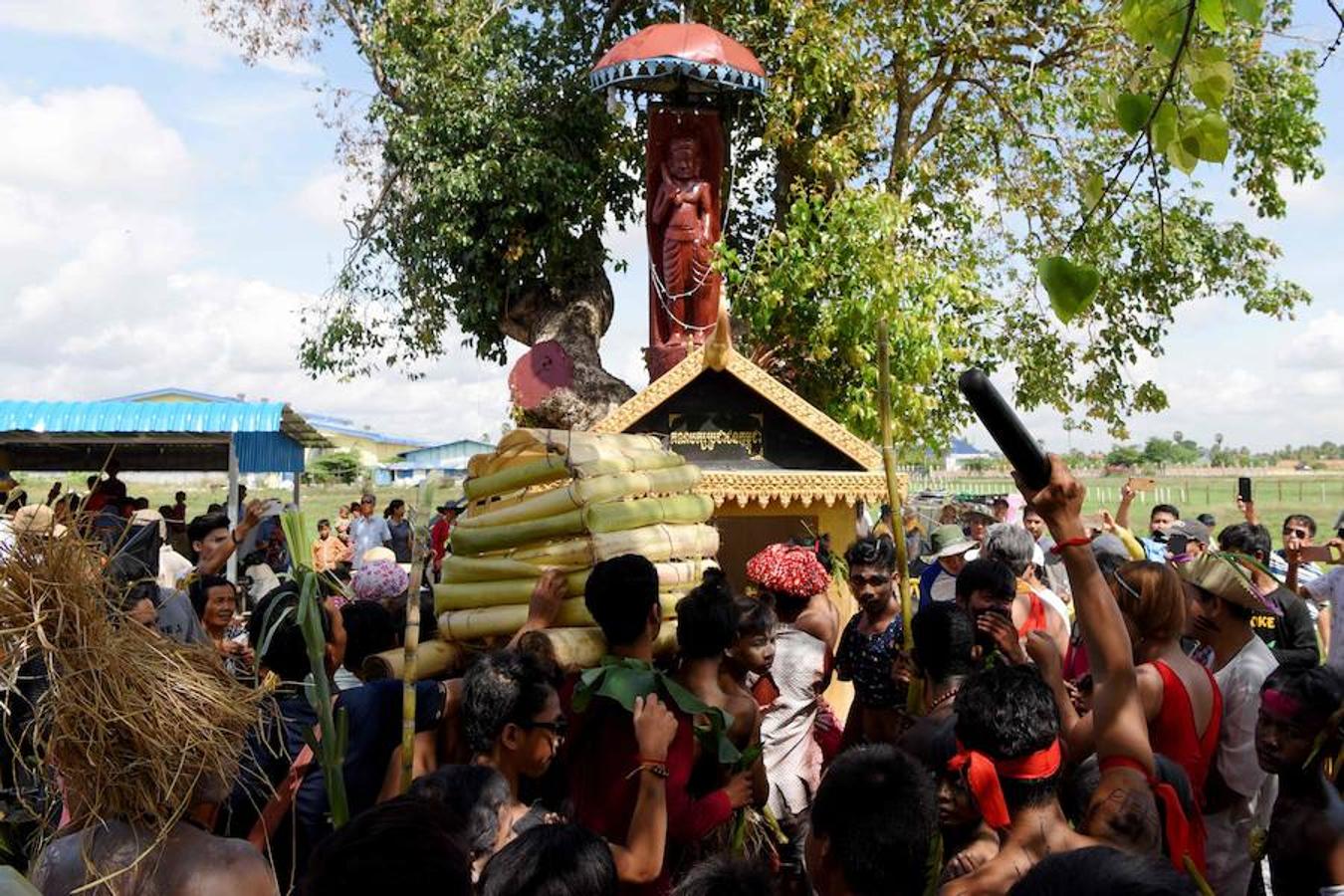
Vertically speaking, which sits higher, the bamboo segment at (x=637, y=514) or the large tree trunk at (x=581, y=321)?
the large tree trunk at (x=581, y=321)

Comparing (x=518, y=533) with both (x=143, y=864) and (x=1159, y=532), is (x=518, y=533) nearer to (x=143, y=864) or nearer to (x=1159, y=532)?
(x=143, y=864)

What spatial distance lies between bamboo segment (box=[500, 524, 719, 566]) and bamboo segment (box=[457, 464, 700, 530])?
11cm

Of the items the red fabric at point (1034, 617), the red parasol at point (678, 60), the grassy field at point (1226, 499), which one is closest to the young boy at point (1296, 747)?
the red fabric at point (1034, 617)

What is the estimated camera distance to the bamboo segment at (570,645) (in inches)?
145

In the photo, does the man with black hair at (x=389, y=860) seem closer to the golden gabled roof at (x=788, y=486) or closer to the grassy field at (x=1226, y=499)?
the golden gabled roof at (x=788, y=486)

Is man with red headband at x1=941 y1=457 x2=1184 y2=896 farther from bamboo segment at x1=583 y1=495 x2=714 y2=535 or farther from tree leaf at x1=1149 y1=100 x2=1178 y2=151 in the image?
bamboo segment at x1=583 y1=495 x2=714 y2=535

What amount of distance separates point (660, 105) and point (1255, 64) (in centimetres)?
621

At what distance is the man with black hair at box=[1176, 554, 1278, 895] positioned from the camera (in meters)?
3.88

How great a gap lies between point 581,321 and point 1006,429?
1348 centimetres

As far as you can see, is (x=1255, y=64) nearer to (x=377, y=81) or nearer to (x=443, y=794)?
(x=377, y=81)

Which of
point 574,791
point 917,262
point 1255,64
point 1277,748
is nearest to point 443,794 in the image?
point 574,791

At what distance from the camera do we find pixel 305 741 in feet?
10.5

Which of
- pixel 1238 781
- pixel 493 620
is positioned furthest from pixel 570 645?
pixel 1238 781

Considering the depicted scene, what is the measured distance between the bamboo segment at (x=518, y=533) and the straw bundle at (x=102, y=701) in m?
1.59
